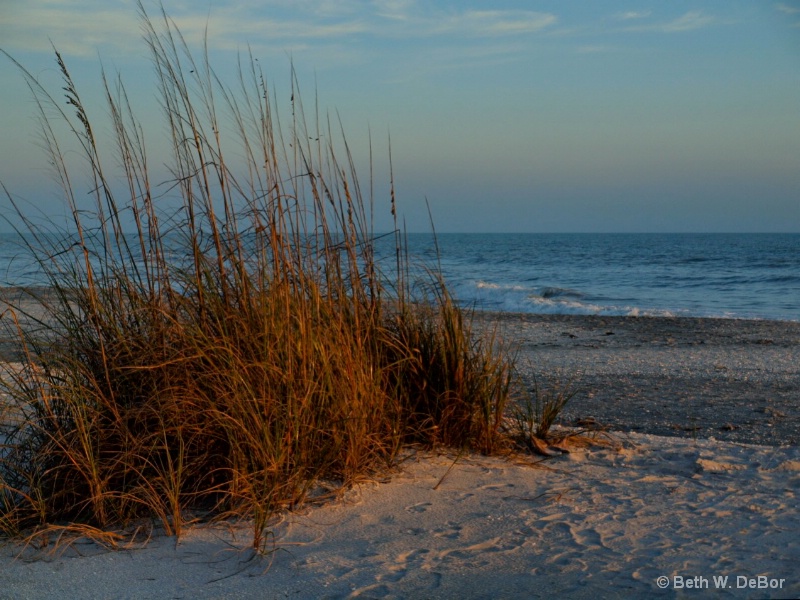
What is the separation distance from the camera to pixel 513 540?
255 centimetres

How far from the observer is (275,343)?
2.90 metres

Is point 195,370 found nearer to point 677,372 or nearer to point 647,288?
point 677,372

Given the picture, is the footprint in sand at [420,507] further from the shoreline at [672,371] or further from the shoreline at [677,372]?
the shoreline at [672,371]

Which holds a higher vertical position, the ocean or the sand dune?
the sand dune

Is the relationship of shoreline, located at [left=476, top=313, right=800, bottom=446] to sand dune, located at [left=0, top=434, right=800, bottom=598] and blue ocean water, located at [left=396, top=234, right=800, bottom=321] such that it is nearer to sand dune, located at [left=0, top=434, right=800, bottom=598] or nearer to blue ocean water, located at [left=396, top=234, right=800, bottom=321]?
sand dune, located at [left=0, top=434, right=800, bottom=598]

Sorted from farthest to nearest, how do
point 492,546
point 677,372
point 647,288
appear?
point 647,288, point 677,372, point 492,546

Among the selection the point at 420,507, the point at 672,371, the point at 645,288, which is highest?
the point at 420,507

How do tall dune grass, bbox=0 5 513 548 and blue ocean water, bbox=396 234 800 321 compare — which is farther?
blue ocean water, bbox=396 234 800 321

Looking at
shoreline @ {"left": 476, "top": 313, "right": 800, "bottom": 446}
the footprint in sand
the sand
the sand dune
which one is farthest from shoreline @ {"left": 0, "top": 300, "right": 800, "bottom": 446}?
the footprint in sand

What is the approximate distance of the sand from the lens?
2227mm

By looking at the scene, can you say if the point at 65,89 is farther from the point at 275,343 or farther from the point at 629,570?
the point at 629,570

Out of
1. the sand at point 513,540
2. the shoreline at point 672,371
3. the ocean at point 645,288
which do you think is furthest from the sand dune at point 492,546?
the ocean at point 645,288

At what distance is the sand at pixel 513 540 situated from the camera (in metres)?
2.23

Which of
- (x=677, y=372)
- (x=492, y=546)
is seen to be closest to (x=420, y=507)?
(x=492, y=546)
